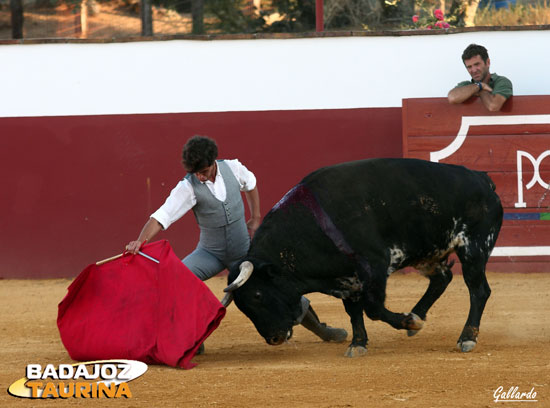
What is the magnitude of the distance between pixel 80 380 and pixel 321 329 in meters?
1.64

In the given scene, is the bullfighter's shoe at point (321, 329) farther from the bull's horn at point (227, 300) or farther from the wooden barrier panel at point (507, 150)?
the wooden barrier panel at point (507, 150)

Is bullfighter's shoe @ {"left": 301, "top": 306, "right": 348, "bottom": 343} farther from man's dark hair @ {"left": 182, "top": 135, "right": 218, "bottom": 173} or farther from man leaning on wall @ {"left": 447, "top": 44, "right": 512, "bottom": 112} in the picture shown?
man leaning on wall @ {"left": 447, "top": 44, "right": 512, "bottom": 112}

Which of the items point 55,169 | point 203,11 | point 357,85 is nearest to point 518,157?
point 357,85

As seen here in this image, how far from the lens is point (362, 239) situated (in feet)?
17.1

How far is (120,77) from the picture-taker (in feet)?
29.1

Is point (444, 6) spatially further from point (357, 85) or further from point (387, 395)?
point (387, 395)

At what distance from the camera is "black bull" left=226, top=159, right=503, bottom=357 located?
5.23 m

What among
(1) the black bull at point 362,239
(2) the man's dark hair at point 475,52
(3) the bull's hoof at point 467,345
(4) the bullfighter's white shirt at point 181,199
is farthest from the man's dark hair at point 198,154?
(2) the man's dark hair at point 475,52

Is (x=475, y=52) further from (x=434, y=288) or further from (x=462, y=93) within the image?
(x=434, y=288)

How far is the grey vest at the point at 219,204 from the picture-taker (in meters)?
5.48

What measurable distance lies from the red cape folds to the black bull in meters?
0.26

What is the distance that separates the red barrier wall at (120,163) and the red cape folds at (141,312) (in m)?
3.28

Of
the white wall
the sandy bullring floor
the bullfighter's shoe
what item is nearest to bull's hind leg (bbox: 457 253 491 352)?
the sandy bullring floor

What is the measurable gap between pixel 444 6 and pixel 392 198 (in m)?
8.63
